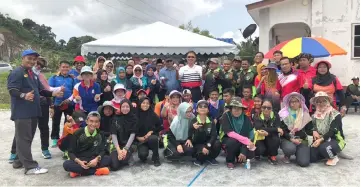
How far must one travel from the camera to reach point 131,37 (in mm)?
9266

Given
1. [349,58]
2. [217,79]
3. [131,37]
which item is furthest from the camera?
[349,58]

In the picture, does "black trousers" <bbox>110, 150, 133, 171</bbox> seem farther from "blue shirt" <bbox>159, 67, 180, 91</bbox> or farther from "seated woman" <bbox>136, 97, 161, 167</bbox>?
"blue shirt" <bbox>159, 67, 180, 91</bbox>

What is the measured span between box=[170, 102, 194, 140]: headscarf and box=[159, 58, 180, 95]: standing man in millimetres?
1577

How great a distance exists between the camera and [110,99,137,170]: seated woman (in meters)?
5.23

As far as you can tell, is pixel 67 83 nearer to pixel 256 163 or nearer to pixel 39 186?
pixel 39 186

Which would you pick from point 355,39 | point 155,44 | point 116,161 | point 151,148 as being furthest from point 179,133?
point 355,39

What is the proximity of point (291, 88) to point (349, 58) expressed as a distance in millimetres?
7325

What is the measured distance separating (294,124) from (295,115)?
0.51 ft

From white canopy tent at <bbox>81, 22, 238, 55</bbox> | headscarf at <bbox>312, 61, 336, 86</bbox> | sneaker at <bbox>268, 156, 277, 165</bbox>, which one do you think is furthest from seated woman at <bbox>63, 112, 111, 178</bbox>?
white canopy tent at <bbox>81, 22, 238, 55</bbox>

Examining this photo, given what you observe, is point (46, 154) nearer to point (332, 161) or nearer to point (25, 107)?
point (25, 107)

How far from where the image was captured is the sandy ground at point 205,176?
14.8ft

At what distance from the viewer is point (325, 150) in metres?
5.20

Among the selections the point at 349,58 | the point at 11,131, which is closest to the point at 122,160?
the point at 11,131

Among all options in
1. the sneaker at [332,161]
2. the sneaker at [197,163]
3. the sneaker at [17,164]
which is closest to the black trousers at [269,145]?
the sneaker at [332,161]
